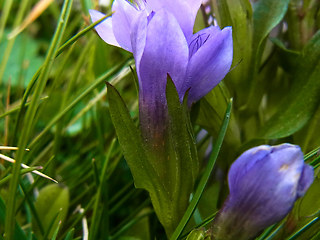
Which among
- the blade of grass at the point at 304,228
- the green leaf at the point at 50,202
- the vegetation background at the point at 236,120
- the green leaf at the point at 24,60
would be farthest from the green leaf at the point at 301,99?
the green leaf at the point at 24,60

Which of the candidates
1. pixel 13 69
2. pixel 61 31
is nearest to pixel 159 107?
pixel 61 31

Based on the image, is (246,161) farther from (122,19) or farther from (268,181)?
(122,19)

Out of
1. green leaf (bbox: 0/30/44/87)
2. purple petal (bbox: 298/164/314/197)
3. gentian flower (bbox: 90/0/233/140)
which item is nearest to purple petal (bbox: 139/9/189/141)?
gentian flower (bbox: 90/0/233/140)

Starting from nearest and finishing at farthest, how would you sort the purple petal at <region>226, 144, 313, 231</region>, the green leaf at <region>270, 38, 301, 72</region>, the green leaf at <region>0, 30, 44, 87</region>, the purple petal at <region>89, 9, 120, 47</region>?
1. the purple petal at <region>226, 144, 313, 231</region>
2. the purple petal at <region>89, 9, 120, 47</region>
3. the green leaf at <region>270, 38, 301, 72</region>
4. the green leaf at <region>0, 30, 44, 87</region>

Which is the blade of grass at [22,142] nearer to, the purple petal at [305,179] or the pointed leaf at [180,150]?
the pointed leaf at [180,150]

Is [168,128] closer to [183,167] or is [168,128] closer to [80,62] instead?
[183,167]

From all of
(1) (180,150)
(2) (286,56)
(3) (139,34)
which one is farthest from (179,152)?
(2) (286,56)

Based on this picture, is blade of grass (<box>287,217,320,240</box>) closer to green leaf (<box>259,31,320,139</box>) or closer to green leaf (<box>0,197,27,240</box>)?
green leaf (<box>259,31,320,139</box>)
